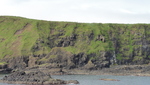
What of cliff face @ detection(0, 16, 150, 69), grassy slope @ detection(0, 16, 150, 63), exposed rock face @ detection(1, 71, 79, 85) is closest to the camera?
exposed rock face @ detection(1, 71, 79, 85)

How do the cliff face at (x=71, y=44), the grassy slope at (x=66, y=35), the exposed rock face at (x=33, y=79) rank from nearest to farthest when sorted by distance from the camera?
the exposed rock face at (x=33, y=79)
the cliff face at (x=71, y=44)
the grassy slope at (x=66, y=35)

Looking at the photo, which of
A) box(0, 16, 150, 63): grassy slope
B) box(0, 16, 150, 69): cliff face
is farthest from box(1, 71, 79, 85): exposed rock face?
box(0, 16, 150, 63): grassy slope

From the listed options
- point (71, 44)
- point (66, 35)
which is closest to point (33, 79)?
point (71, 44)

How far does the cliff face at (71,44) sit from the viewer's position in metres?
154

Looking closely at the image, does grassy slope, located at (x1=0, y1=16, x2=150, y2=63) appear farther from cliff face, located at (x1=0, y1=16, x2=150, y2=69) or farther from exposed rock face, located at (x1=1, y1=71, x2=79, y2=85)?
exposed rock face, located at (x1=1, y1=71, x2=79, y2=85)

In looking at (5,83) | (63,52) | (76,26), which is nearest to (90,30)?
(76,26)

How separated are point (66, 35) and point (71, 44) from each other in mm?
8510

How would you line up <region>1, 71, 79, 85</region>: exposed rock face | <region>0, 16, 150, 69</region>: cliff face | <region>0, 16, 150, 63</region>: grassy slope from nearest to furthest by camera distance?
<region>1, 71, 79, 85</region>: exposed rock face → <region>0, 16, 150, 69</region>: cliff face → <region>0, 16, 150, 63</region>: grassy slope

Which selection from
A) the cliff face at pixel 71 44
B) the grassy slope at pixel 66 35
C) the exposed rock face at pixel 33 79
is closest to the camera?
the exposed rock face at pixel 33 79

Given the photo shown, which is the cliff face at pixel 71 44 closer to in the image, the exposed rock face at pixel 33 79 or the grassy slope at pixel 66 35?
the grassy slope at pixel 66 35

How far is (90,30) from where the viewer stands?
17862 centimetres

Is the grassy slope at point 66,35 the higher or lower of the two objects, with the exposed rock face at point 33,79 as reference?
higher

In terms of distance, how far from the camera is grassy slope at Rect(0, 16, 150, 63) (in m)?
163

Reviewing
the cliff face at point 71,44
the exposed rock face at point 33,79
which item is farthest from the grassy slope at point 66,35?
the exposed rock face at point 33,79
